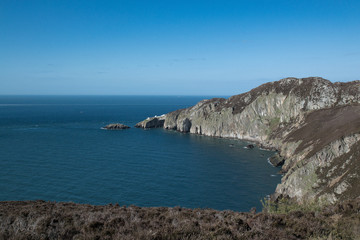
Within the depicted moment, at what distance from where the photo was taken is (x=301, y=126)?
8388 centimetres

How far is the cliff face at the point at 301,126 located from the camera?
45688mm

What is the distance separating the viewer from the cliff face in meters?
45.7

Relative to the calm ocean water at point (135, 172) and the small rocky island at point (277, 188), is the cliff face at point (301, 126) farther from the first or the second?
the calm ocean water at point (135, 172)

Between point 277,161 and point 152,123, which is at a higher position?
point 152,123

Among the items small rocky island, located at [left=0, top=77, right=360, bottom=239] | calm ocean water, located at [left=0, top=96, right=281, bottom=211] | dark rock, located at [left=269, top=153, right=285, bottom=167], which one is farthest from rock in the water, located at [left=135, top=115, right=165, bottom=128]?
dark rock, located at [left=269, top=153, right=285, bottom=167]

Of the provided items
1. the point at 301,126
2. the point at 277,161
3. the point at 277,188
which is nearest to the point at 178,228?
the point at 277,188

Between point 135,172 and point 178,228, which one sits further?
point 135,172

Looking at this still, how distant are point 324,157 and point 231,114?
67.7 meters

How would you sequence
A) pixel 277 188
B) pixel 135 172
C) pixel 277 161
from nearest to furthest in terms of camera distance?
pixel 277 188, pixel 135 172, pixel 277 161

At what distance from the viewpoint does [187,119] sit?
132m

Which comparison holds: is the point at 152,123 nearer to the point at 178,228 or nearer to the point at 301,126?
the point at 301,126

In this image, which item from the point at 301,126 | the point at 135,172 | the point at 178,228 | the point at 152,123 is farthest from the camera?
the point at 152,123

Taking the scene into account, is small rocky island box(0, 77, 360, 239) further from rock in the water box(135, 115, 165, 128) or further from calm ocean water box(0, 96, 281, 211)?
calm ocean water box(0, 96, 281, 211)

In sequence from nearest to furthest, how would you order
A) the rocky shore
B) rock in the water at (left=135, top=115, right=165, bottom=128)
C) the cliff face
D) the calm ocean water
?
1. the rocky shore
2. the cliff face
3. the calm ocean water
4. rock in the water at (left=135, top=115, right=165, bottom=128)
